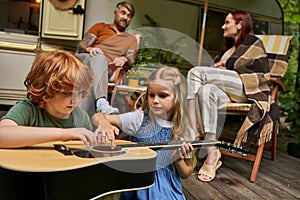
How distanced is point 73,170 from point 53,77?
0.34m

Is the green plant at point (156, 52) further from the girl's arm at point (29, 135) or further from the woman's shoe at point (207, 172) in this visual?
the woman's shoe at point (207, 172)

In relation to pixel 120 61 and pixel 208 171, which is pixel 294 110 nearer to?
pixel 208 171

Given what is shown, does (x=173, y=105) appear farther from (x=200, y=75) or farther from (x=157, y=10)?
(x=157, y=10)

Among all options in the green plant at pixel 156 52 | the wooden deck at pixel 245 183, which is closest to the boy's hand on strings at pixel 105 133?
the green plant at pixel 156 52

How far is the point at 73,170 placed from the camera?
0.71 meters

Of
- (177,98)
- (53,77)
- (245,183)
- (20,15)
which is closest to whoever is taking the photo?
(53,77)

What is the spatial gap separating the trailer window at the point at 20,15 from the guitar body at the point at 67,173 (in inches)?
115

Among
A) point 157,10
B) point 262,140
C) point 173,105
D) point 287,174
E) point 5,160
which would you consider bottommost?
point 287,174

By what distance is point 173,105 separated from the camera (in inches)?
41.9

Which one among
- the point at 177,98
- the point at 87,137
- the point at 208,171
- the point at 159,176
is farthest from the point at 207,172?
the point at 87,137

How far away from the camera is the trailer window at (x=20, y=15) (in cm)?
345

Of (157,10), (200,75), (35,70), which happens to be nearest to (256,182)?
(200,75)

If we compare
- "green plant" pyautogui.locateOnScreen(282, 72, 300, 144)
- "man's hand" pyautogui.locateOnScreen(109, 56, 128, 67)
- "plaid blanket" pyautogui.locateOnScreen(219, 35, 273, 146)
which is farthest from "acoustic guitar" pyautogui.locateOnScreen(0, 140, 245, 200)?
"green plant" pyautogui.locateOnScreen(282, 72, 300, 144)

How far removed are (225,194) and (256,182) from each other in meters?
0.35
